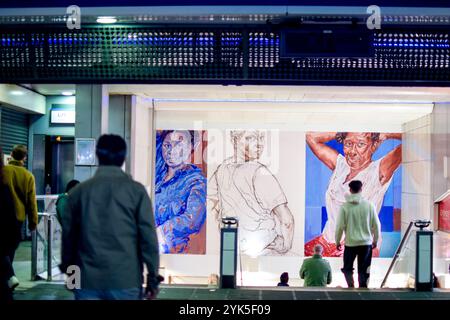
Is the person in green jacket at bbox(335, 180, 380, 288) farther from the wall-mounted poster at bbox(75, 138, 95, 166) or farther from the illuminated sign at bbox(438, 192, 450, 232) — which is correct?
the wall-mounted poster at bbox(75, 138, 95, 166)

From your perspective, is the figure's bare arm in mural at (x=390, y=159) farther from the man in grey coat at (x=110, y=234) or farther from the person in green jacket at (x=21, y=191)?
the man in grey coat at (x=110, y=234)

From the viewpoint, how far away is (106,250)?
132 inches

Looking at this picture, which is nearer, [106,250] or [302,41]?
[106,250]

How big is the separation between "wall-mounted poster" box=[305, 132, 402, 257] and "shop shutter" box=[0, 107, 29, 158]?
5299 millimetres

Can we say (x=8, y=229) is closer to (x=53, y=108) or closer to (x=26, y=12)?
(x=26, y=12)

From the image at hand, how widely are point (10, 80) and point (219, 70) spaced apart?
176 centimetres

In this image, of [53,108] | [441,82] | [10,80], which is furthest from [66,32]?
[53,108]

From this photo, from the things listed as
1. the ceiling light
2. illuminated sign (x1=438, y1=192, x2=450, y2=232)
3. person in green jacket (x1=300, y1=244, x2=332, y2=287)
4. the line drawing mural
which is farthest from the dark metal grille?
the line drawing mural

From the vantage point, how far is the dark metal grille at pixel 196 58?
15.4 ft

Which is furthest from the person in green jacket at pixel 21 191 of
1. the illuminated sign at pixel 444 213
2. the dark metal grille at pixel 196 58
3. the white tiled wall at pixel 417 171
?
the white tiled wall at pixel 417 171

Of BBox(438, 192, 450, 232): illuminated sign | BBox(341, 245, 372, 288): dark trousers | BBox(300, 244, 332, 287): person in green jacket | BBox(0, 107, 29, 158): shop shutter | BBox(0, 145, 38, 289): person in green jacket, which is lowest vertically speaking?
BBox(300, 244, 332, 287): person in green jacket

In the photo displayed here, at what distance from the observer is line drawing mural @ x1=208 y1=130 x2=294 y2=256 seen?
36.7 feet
